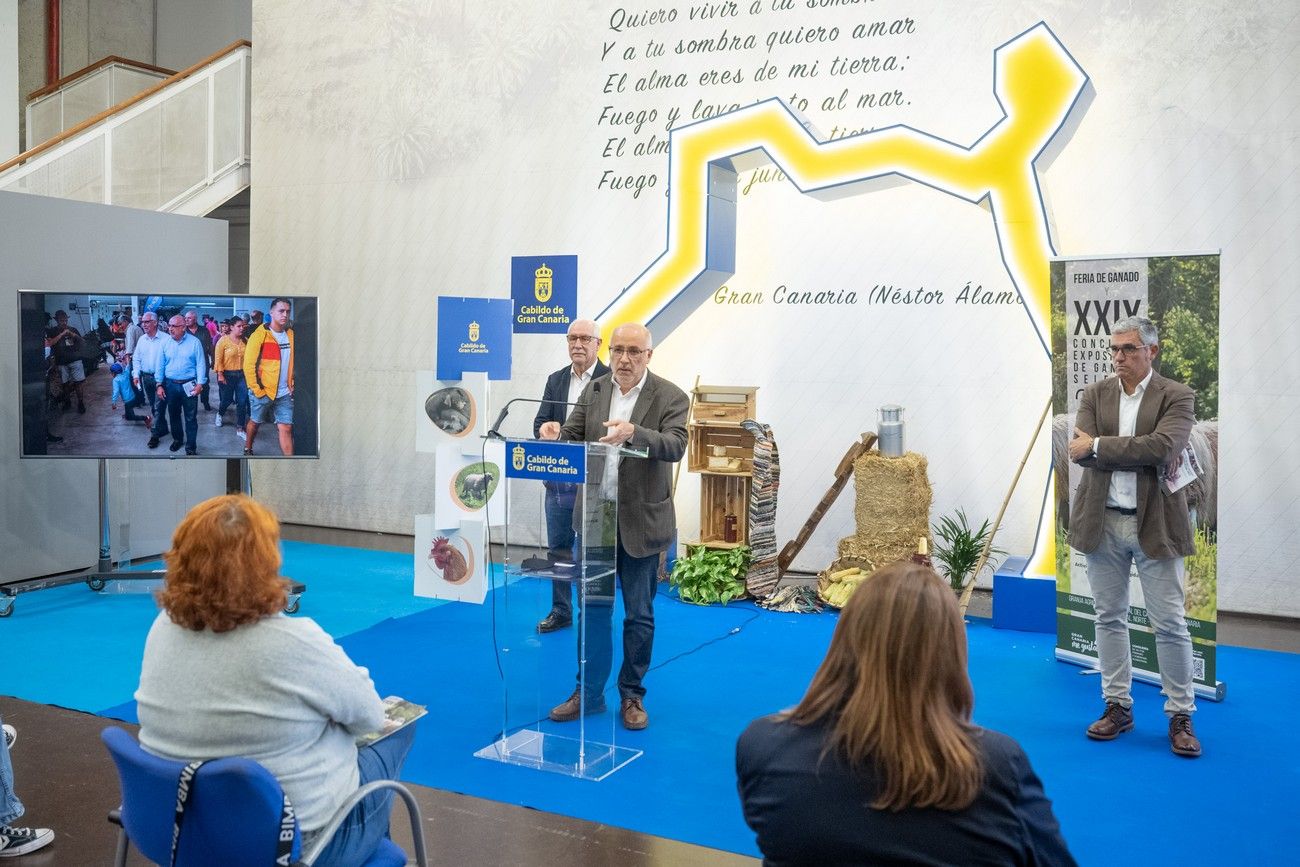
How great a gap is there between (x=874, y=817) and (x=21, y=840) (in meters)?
3.16

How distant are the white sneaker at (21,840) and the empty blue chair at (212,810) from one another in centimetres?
166

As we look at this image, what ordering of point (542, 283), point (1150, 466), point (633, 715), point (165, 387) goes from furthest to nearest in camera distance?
point (542, 283), point (165, 387), point (633, 715), point (1150, 466)

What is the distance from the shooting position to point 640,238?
28.7ft

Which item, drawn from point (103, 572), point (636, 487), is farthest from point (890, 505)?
point (103, 572)

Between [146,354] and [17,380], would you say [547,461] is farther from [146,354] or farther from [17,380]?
[17,380]

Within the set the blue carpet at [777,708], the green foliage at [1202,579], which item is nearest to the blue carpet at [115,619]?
the blue carpet at [777,708]

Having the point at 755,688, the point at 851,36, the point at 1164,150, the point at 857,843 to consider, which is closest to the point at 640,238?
the point at 851,36

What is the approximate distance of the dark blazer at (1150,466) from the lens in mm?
4695

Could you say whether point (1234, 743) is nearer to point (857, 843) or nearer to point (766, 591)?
point (766, 591)

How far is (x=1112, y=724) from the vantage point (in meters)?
4.94

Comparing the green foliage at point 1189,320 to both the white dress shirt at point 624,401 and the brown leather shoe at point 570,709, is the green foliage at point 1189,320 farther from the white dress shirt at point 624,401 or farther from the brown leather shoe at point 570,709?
the brown leather shoe at point 570,709

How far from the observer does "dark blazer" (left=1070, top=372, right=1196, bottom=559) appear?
4.70m

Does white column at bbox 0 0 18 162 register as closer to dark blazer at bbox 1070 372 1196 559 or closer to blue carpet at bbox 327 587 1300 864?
blue carpet at bbox 327 587 1300 864

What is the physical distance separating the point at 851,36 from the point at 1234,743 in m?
5.02
